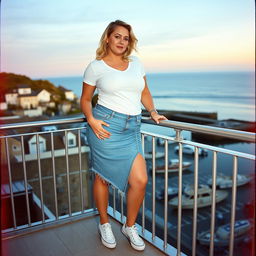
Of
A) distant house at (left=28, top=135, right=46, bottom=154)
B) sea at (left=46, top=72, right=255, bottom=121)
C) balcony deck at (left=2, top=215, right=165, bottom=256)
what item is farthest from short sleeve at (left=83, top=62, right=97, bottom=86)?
sea at (left=46, top=72, right=255, bottom=121)

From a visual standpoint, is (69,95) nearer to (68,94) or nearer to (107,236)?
(68,94)

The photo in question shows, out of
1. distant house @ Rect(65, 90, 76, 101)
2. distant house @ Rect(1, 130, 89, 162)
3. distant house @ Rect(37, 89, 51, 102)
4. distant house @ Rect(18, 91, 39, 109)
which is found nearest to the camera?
distant house @ Rect(1, 130, 89, 162)

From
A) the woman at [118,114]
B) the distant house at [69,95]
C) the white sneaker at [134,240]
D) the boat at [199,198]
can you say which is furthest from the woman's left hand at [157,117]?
the boat at [199,198]

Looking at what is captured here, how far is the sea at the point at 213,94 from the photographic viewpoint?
1146 centimetres

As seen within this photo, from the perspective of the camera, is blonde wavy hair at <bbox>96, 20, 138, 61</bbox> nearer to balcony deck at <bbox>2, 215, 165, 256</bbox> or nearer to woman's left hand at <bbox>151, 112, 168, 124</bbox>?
woman's left hand at <bbox>151, 112, 168, 124</bbox>

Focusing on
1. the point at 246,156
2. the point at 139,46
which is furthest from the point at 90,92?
the point at 246,156

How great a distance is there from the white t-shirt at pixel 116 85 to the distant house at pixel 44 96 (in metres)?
4.16

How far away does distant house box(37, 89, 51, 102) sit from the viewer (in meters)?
Result: 5.88

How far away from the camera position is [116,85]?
6.07 feet

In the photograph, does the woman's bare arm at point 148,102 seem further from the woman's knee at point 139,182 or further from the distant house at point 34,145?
the distant house at point 34,145

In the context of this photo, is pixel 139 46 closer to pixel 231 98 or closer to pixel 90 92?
pixel 90 92

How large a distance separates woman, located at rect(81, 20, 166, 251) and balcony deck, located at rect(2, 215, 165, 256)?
84 millimetres

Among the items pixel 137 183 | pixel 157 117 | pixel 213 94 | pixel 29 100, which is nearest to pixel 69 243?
pixel 137 183

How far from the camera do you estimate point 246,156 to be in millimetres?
A: 1493
